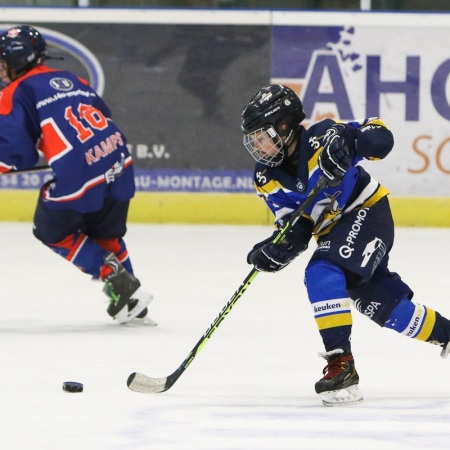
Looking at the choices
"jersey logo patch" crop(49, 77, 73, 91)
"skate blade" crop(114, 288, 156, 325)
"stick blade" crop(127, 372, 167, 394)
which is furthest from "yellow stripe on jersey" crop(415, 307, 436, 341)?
"jersey logo patch" crop(49, 77, 73, 91)

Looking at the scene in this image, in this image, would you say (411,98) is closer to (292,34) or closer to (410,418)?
(292,34)

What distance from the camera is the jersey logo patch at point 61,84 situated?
15.8 feet

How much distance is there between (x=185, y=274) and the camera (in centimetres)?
609

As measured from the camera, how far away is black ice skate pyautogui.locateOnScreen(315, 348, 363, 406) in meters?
3.44

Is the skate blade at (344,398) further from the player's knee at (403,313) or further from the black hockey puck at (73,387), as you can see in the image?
the black hockey puck at (73,387)

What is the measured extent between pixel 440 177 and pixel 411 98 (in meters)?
0.51

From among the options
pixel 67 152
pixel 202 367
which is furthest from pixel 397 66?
pixel 202 367

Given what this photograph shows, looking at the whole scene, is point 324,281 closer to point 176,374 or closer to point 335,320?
point 335,320

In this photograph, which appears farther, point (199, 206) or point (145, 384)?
point (199, 206)

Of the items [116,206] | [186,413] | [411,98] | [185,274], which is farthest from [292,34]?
[186,413]

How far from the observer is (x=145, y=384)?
362 centimetres

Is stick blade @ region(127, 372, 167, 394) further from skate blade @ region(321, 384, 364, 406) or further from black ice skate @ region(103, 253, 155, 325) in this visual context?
black ice skate @ region(103, 253, 155, 325)

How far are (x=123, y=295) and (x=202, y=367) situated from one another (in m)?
0.90

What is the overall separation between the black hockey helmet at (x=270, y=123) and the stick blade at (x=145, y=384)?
665mm
